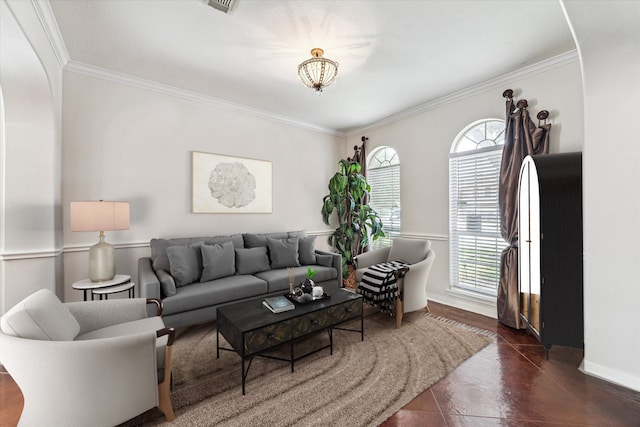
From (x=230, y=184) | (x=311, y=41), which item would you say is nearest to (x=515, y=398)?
(x=311, y=41)

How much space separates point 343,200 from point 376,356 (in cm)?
276

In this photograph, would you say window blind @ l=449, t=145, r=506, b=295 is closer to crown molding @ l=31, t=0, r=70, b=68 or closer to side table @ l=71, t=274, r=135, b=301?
side table @ l=71, t=274, r=135, b=301

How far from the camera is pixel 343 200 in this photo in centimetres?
471

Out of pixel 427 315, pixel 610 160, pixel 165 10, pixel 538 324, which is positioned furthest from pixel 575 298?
pixel 165 10

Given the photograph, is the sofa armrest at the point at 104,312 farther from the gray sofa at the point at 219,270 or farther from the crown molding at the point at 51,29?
the crown molding at the point at 51,29

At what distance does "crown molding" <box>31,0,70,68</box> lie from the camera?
2.04 meters

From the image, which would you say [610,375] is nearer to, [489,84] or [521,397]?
[521,397]

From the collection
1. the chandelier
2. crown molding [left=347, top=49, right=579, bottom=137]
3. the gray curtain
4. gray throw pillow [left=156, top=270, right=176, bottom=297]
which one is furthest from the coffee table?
crown molding [left=347, top=49, right=579, bottom=137]

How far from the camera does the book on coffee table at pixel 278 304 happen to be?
7.43ft

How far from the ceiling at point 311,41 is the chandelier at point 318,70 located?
0.17m

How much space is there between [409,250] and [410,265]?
0.49 meters

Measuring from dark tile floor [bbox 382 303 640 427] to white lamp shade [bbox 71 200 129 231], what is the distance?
111 inches

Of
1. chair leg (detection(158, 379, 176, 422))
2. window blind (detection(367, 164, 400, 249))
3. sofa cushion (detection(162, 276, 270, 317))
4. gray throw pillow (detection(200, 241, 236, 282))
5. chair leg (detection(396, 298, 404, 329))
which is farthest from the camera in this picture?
window blind (detection(367, 164, 400, 249))

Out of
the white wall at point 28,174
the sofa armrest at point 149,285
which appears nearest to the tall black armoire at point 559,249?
the sofa armrest at point 149,285
